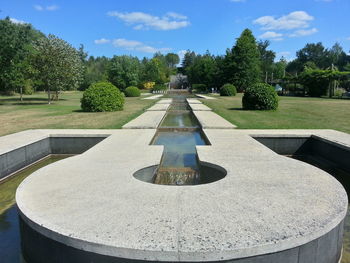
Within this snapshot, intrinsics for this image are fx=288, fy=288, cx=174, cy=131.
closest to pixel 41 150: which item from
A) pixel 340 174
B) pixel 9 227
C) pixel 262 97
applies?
pixel 9 227

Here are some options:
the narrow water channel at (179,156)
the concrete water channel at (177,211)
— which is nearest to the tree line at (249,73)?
the narrow water channel at (179,156)

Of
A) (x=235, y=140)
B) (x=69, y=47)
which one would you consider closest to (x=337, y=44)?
(x=69, y=47)

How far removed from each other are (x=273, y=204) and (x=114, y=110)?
15555mm

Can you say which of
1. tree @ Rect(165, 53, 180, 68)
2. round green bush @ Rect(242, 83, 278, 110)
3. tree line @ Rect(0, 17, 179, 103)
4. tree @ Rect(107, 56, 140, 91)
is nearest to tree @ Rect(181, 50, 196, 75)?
tree @ Rect(165, 53, 180, 68)

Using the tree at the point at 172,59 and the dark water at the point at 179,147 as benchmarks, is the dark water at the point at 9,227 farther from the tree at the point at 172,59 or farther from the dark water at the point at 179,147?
the tree at the point at 172,59

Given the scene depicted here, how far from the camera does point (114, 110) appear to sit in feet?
59.8

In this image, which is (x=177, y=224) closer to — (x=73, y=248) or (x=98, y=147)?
(x=73, y=248)

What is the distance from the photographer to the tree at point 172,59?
150 meters

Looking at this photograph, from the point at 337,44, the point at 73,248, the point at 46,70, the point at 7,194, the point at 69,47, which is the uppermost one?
the point at 337,44

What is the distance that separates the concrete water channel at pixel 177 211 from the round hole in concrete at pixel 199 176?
0.02m

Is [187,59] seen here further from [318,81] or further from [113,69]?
[318,81]

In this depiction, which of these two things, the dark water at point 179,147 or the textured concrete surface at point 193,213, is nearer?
the textured concrete surface at point 193,213

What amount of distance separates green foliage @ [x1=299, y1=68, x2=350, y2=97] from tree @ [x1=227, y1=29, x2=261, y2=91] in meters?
7.53

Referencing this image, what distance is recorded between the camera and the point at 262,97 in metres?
17.5
